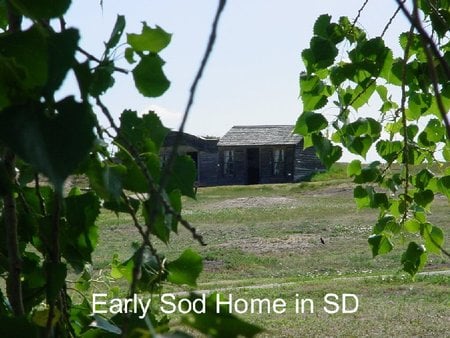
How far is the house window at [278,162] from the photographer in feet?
92.0

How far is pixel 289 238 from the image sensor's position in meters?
13.7

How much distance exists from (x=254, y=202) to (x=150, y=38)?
20.9 meters

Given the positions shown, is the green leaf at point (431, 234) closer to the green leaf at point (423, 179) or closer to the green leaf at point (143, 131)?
the green leaf at point (423, 179)

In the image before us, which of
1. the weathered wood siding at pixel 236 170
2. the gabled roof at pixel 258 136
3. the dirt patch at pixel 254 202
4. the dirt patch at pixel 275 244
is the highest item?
the gabled roof at pixel 258 136

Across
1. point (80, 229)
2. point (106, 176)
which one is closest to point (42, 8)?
point (106, 176)

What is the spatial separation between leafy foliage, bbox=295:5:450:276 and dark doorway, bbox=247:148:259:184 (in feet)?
87.5

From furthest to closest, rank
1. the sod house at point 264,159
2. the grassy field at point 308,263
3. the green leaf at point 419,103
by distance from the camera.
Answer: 1. the sod house at point 264,159
2. the grassy field at point 308,263
3. the green leaf at point 419,103

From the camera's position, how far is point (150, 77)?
635mm

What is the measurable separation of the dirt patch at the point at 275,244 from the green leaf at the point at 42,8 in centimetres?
1192

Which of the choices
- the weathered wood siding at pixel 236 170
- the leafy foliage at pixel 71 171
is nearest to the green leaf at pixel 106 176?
the leafy foliage at pixel 71 171

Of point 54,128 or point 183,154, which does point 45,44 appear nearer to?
point 54,128

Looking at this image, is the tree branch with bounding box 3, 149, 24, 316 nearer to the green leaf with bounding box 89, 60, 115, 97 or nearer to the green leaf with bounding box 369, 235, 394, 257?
the green leaf with bounding box 89, 60, 115, 97

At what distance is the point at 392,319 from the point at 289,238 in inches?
287

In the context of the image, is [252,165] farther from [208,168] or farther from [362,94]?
[362,94]
